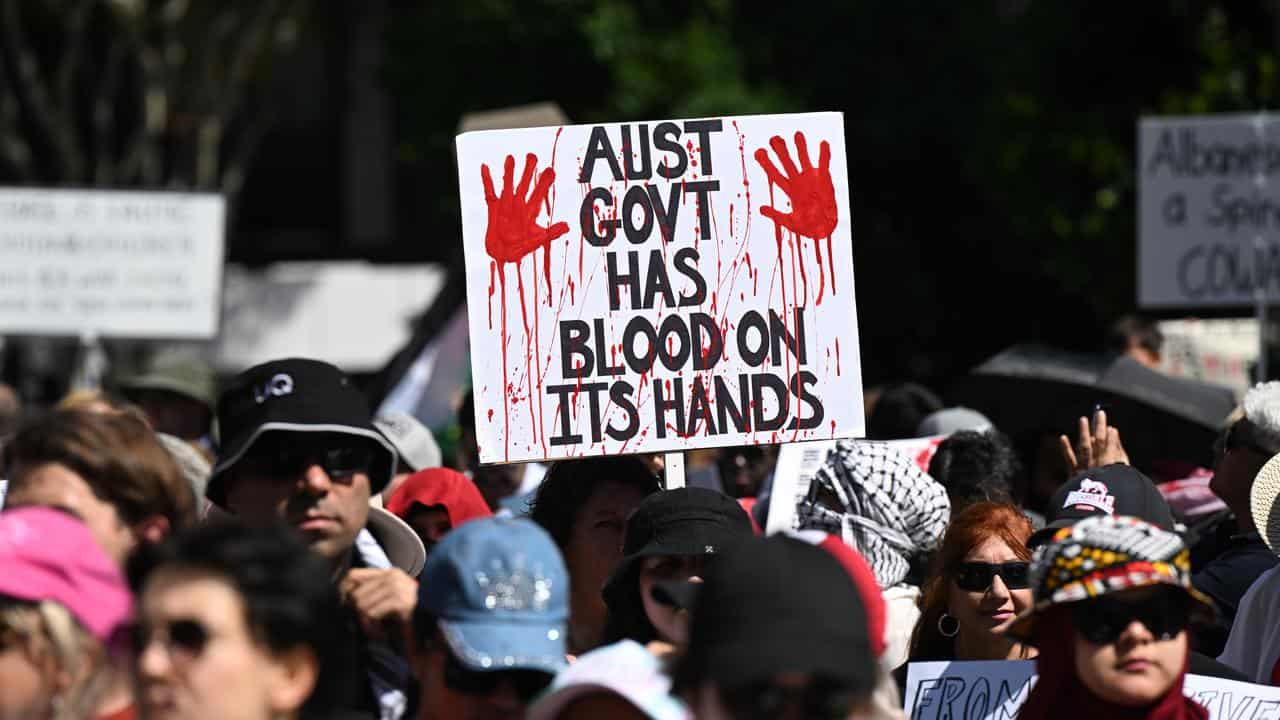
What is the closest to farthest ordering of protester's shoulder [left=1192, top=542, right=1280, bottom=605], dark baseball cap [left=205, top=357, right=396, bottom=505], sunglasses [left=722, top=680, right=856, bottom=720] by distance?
1. sunglasses [left=722, top=680, right=856, bottom=720]
2. dark baseball cap [left=205, top=357, right=396, bottom=505]
3. protester's shoulder [left=1192, top=542, right=1280, bottom=605]

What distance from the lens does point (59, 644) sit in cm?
310

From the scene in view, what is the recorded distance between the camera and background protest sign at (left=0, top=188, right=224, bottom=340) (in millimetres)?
10727

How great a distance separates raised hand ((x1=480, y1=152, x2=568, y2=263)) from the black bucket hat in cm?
90

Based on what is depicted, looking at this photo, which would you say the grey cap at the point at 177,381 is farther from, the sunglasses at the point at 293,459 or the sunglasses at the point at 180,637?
the sunglasses at the point at 180,637

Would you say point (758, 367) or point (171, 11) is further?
point (171, 11)

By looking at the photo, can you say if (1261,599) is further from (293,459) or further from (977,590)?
(293,459)

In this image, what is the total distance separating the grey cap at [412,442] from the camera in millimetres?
6578

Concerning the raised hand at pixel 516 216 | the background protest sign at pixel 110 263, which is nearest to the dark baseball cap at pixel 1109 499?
the raised hand at pixel 516 216

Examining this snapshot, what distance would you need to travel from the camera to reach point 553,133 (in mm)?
5016

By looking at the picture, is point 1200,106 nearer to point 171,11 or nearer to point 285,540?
point 285,540

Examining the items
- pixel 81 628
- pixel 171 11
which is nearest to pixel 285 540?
pixel 81 628

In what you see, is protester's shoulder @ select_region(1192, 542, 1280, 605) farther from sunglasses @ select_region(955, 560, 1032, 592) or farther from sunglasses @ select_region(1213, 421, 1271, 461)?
sunglasses @ select_region(955, 560, 1032, 592)

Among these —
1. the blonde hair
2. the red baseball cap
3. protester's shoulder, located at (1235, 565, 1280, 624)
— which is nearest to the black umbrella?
protester's shoulder, located at (1235, 565, 1280, 624)

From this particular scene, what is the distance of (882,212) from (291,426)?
14394mm
